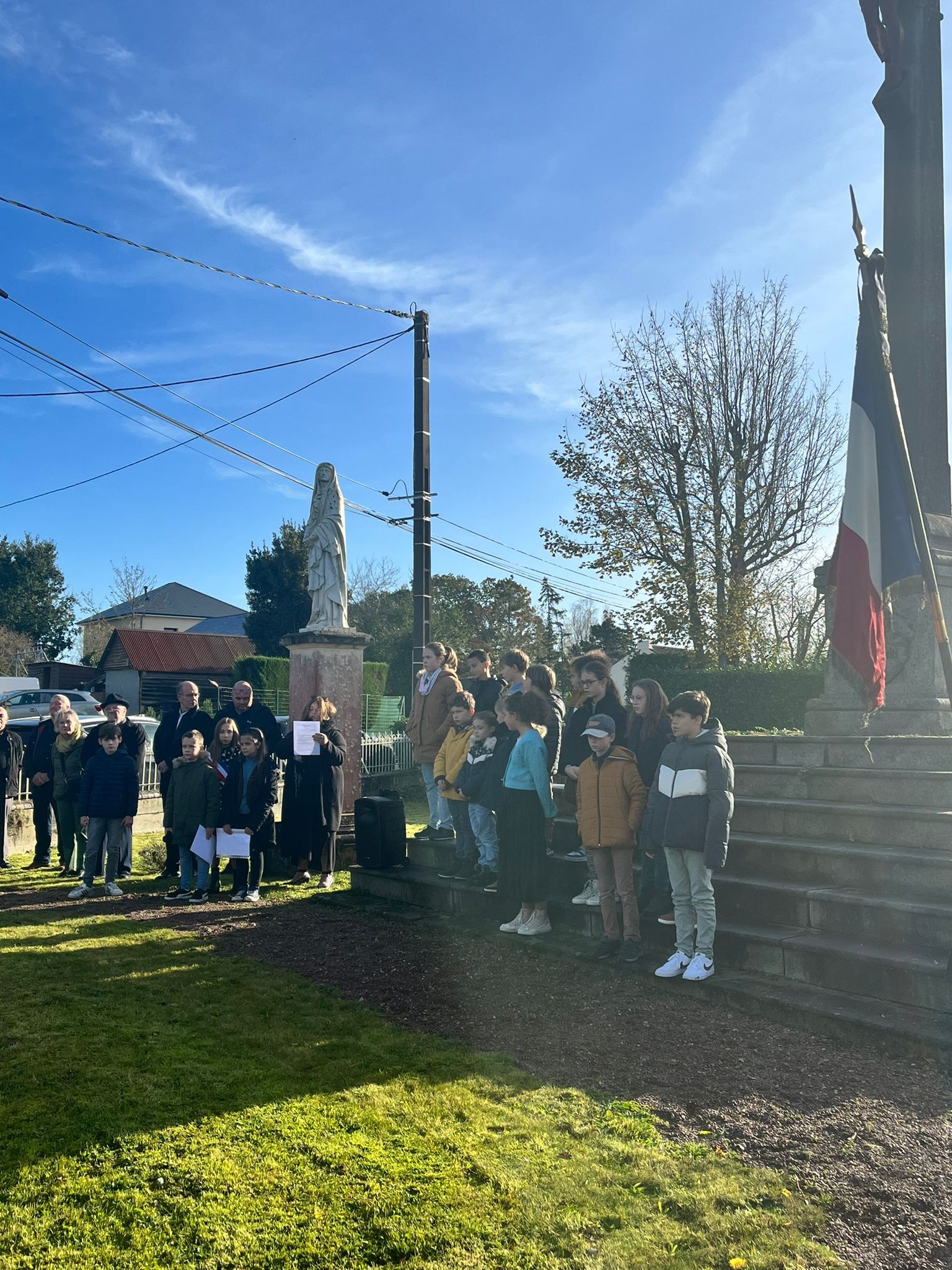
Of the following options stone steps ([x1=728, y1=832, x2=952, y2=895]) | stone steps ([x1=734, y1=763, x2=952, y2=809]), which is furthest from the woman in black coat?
stone steps ([x1=728, y1=832, x2=952, y2=895])

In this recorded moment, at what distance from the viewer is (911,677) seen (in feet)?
24.2

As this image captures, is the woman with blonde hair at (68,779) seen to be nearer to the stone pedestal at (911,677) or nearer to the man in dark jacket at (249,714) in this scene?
the man in dark jacket at (249,714)

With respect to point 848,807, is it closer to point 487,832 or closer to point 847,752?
point 847,752

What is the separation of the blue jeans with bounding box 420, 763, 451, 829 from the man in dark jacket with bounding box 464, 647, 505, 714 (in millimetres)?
1071

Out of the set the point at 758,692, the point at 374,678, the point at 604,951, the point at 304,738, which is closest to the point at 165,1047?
the point at 604,951

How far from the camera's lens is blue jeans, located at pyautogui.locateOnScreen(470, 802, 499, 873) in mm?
8336

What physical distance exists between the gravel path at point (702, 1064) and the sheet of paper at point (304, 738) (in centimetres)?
246

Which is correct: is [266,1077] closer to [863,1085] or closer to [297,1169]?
[297,1169]

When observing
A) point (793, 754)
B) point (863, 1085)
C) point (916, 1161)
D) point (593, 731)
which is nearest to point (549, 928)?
point (593, 731)

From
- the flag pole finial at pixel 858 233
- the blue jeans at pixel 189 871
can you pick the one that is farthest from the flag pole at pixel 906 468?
the blue jeans at pixel 189 871

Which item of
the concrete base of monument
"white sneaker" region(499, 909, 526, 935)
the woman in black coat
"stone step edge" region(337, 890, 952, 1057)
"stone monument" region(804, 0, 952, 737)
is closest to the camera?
"stone step edge" region(337, 890, 952, 1057)

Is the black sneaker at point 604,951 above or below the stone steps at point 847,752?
below

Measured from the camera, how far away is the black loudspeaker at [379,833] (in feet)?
30.7

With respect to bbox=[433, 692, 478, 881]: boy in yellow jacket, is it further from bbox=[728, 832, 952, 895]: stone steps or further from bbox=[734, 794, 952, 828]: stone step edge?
bbox=[728, 832, 952, 895]: stone steps
